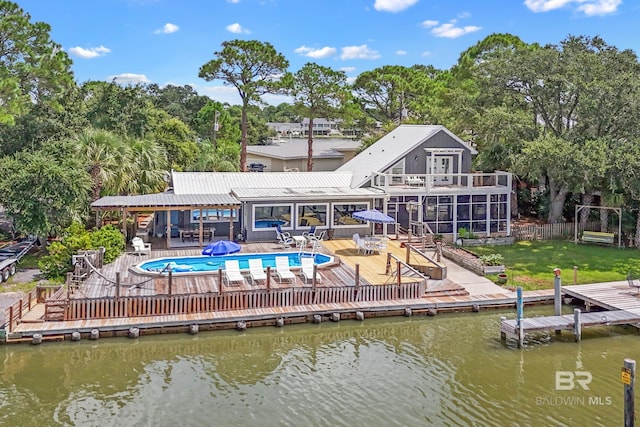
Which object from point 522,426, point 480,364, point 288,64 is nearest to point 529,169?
point 480,364

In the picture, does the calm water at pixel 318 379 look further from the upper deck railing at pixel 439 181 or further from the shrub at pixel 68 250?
the upper deck railing at pixel 439 181

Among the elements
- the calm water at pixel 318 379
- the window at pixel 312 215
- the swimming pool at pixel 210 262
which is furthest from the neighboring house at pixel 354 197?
the calm water at pixel 318 379

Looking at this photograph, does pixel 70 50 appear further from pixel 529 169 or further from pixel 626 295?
pixel 626 295

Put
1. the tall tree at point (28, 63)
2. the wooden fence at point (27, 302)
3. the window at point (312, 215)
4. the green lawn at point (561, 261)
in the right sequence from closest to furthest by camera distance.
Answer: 1. the wooden fence at point (27, 302)
2. the green lawn at point (561, 261)
3. the window at point (312, 215)
4. the tall tree at point (28, 63)

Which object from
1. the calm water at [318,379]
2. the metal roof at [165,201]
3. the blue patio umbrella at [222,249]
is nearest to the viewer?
the calm water at [318,379]

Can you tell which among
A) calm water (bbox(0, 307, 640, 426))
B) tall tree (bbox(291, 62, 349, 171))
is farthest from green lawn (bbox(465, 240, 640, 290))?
tall tree (bbox(291, 62, 349, 171))

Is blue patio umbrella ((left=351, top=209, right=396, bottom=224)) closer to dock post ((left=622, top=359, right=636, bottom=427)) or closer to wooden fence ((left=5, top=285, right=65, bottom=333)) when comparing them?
wooden fence ((left=5, top=285, right=65, bottom=333))

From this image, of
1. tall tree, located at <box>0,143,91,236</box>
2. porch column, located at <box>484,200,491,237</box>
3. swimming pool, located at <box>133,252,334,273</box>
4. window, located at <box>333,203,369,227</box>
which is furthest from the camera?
porch column, located at <box>484,200,491,237</box>

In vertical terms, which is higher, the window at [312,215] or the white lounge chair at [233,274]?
the window at [312,215]
